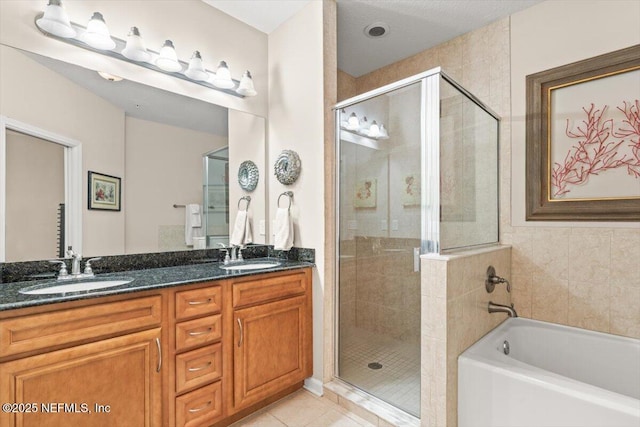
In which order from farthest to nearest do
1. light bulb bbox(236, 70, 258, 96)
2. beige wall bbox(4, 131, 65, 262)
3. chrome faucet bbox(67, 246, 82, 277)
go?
light bulb bbox(236, 70, 258, 96)
chrome faucet bbox(67, 246, 82, 277)
beige wall bbox(4, 131, 65, 262)

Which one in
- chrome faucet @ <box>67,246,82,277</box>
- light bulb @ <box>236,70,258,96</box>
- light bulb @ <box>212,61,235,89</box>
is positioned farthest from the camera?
light bulb @ <box>236,70,258,96</box>

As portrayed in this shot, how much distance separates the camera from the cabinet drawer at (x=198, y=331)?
→ 1.56 metres

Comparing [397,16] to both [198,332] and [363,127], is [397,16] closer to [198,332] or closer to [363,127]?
[363,127]

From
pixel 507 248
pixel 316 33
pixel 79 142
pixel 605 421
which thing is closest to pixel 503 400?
pixel 605 421

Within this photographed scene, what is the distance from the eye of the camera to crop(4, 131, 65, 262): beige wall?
1548 mm

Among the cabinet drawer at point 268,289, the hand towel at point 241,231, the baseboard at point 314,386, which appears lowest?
the baseboard at point 314,386

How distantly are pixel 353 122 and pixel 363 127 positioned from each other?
0.27 feet

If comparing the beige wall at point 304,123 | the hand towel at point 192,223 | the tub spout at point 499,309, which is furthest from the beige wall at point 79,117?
the tub spout at point 499,309

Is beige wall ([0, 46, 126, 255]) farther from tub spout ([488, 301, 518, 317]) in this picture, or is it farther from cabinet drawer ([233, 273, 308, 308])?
tub spout ([488, 301, 518, 317])

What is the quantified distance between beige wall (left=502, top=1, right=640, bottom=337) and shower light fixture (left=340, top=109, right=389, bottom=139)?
104cm

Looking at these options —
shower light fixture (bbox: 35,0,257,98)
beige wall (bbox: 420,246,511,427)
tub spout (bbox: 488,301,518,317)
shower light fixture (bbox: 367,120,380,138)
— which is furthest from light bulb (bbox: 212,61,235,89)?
tub spout (bbox: 488,301,518,317)

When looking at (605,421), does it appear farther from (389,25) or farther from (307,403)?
(389,25)

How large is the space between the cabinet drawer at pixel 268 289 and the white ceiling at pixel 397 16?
197 cm

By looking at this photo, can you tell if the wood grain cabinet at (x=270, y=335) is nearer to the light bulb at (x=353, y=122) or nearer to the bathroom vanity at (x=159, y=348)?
the bathroom vanity at (x=159, y=348)
